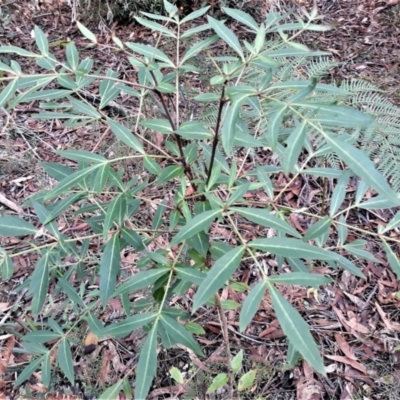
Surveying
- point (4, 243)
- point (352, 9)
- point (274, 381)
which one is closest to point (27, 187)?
point (4, 243)

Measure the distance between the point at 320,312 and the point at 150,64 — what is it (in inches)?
47.3

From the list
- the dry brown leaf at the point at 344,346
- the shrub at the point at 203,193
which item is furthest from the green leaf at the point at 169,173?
the dry brown leaf at the point at 344,346

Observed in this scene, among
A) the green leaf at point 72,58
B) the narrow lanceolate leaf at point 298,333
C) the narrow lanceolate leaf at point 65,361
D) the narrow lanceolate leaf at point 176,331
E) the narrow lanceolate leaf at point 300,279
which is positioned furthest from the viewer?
the narrow lanceolate leaf at point 65,361

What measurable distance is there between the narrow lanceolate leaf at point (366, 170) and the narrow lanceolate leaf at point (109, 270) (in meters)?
0.50

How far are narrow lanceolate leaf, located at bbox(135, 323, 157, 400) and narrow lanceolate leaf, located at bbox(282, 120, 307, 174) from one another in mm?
355

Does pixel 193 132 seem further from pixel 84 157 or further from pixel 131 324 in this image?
pixel 131 324

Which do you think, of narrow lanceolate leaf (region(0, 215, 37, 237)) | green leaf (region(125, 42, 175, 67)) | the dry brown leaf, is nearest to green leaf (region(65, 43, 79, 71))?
green leaf (region(125, 42, 175, 67))

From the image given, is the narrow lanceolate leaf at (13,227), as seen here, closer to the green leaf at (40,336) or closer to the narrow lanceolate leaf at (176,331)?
the green leaf at (40,336)

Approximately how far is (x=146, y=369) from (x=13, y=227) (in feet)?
1.57

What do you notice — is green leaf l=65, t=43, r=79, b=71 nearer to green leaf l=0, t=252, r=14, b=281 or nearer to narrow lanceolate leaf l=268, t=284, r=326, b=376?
green leaf l=0, t=252, r=14, b=281

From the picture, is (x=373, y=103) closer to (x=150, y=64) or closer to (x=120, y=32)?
(x=150, y=64)

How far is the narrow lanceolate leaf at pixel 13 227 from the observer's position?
35.7 inches

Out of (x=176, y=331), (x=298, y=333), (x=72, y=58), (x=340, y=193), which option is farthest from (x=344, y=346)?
(x=72, y=58)

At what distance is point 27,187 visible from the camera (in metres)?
2.11
